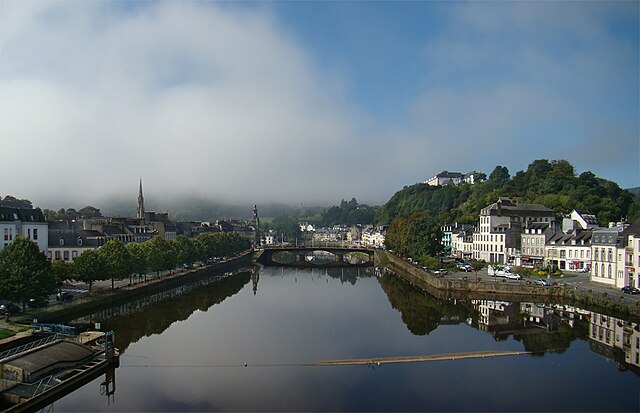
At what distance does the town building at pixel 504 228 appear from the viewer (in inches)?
3036

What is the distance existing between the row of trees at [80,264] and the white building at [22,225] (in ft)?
27.9

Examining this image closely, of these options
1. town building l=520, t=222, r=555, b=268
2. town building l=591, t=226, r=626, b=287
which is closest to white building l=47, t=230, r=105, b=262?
town building l=591, t=226, r=626, b=287

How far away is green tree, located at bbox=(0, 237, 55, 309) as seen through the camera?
3672 cm

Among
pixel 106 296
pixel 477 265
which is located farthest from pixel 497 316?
pixel 106 296

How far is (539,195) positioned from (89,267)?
9501 cm

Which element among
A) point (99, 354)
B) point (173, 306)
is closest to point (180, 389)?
point (99, 354)

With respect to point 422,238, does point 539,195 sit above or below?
above

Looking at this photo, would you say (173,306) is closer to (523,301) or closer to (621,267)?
(523,301)

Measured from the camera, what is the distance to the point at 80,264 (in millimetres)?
46750

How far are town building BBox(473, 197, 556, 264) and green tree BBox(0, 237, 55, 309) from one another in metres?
62.3

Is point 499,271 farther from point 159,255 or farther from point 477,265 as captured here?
point 159,255

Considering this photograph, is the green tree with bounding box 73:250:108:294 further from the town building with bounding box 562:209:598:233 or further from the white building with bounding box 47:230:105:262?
the town building with bounding box 562:209:598:233

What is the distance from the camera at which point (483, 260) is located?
271 ft

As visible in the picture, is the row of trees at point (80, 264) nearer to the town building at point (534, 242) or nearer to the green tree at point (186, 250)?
the green tree at point (186, 250)
